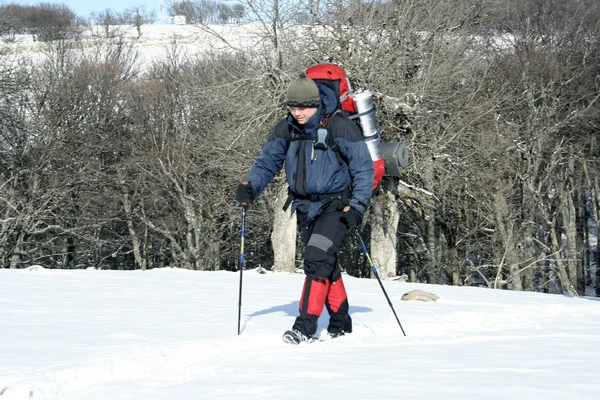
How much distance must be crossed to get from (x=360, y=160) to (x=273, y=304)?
9.25 ft

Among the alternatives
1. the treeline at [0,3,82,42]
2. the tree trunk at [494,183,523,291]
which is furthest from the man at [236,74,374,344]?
the treeline at [0,3,82,42]

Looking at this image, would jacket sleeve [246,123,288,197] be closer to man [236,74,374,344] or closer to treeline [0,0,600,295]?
man [236,74,374,344]

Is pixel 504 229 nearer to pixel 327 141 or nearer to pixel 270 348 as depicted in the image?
pixel 327 141

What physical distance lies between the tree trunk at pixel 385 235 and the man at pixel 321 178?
16.1 metres

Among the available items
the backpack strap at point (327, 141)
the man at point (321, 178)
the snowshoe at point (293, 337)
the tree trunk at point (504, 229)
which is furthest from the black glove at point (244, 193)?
the tree trunk at point (504, 229)

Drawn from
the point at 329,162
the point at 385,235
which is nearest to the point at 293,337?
the point at 329,162

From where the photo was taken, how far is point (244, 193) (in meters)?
6.17

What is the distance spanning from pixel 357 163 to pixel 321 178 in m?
0.27

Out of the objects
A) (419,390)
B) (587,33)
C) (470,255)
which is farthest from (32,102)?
(419,390)

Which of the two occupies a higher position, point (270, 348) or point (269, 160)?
point (269, 160)

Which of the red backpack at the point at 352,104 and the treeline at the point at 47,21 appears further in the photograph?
the treeline at the point at 47,21

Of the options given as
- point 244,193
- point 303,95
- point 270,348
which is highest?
point 303,95

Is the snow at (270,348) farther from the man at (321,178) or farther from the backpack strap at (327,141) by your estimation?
the backpack strap at (327,141)

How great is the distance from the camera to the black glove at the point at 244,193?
20.2 feet
